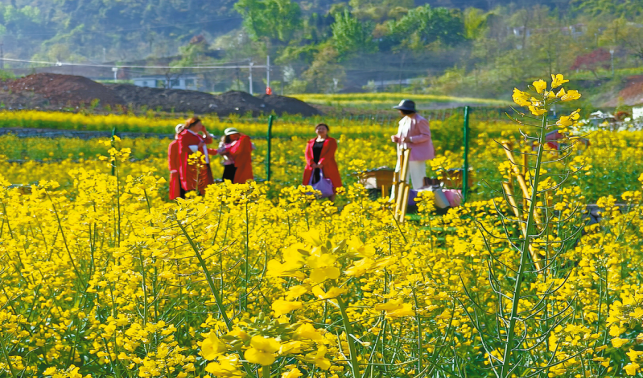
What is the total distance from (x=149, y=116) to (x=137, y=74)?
63700 millimetres

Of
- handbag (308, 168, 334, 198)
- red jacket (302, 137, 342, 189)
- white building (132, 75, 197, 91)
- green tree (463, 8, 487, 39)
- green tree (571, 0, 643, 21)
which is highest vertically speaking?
green tree (571, 0, 643, 21)

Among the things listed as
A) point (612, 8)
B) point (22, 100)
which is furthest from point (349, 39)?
point (22, 100)

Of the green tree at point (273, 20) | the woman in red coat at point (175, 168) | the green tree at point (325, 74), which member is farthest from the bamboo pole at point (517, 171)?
the green tree at point (273, 20)

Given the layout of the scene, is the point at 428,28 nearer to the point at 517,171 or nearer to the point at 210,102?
the point at 210,102

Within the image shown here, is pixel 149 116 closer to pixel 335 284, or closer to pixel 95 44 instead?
pixel 335 284

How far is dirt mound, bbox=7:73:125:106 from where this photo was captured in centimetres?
3509

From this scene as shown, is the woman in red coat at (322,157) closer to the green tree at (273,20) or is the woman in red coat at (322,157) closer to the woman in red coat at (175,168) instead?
the woman in red coat at (175,168)

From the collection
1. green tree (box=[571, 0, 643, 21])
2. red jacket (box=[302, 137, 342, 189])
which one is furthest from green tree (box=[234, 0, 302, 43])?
red jacket (box=[302, 137, 342, 189])

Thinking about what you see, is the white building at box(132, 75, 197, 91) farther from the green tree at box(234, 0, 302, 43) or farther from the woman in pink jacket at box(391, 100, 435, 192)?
the woman in pink jacket at box(391, 100, 435, 192)

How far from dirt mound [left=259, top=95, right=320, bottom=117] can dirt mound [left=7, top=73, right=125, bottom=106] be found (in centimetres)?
746

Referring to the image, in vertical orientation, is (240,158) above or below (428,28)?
below

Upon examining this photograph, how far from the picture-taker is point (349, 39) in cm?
9288

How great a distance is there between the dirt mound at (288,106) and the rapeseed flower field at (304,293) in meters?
31.1

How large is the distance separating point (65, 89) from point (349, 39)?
60.1 metres
